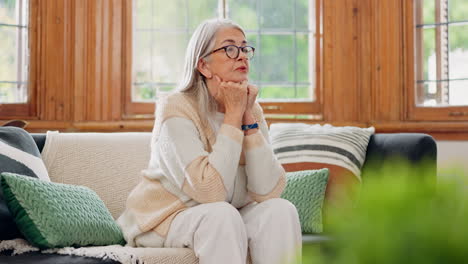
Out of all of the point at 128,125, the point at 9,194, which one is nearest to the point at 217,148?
the point at 9,194

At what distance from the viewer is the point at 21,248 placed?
2.02 m

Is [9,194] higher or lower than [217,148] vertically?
lower

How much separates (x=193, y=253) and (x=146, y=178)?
1.20 ft

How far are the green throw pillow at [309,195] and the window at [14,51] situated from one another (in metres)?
1.77

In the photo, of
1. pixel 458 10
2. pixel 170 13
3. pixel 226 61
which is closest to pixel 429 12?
pixel 458 10

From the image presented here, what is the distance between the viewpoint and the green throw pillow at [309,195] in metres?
2.61

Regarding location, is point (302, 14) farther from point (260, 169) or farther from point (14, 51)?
point (260, 169)

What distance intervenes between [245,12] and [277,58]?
1.10 feet

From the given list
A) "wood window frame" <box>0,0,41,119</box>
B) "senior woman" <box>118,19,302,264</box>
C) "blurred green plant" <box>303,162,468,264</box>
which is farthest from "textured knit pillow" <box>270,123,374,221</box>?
"blurred green plant" <box>303,162,468,264</box>

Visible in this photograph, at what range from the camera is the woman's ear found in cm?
238

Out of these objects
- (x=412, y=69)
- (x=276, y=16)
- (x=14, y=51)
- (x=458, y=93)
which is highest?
(x=276, y=16)

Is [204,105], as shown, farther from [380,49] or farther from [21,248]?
[380,49]

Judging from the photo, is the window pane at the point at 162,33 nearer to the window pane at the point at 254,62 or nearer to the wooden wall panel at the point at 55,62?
the window pane at the point at 254,62

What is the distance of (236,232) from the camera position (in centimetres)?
199
